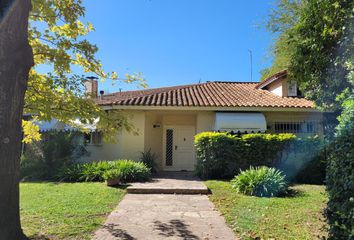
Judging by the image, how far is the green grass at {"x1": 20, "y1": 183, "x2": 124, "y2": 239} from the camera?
286 inches

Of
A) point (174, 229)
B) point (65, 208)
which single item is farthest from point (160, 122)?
point (174, 229)

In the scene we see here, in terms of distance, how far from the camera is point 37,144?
19.2 metres

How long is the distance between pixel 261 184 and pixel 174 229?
5164 mm

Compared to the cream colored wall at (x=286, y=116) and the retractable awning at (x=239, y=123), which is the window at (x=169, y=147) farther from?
the cream colored wall at (x=286, y=116)

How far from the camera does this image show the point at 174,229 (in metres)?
7.55

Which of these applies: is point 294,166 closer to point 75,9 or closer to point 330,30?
point 330,30

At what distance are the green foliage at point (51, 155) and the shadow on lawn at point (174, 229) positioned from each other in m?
10.5

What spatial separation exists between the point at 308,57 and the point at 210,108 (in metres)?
11.0

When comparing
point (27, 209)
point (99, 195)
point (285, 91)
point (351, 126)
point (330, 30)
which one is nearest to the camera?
point (351, 126)

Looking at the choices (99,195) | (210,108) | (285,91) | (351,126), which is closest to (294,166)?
(210,108)

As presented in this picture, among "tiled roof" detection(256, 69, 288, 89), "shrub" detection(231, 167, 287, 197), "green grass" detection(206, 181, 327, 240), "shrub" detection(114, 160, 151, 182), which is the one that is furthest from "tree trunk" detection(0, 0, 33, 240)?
"tiled roof" detection(256, 69, 288, 89)

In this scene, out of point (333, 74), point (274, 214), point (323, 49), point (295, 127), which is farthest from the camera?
point (295, 127)

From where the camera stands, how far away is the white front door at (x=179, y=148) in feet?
69.0

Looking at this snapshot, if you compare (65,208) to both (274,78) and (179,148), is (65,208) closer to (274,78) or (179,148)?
(179,148)
